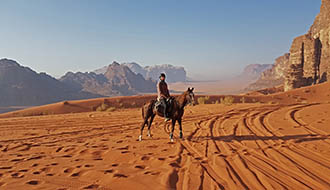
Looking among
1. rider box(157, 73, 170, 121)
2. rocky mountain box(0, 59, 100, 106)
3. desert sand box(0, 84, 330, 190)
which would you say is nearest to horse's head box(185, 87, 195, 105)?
rider box(157, 73, 170, 121)

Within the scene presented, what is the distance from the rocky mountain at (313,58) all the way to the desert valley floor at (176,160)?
4009cm

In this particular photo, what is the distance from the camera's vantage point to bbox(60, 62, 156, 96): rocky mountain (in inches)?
3241

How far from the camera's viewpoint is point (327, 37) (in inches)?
1575

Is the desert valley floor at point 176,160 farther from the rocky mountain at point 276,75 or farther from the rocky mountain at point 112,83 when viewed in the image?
the rocky mountain at point 276,75

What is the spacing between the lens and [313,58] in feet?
141

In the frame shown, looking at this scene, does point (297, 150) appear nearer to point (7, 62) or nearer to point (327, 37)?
point (327, 37)

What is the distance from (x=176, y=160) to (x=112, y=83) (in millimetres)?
87267

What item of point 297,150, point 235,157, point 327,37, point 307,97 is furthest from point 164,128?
point 327,37

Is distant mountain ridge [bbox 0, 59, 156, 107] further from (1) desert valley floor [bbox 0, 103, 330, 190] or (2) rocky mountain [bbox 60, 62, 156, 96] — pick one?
(1) desert valley floor [bbox 0, 103, 330, 190]

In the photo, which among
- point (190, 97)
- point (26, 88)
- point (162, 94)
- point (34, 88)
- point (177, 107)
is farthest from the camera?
point (34, 88)

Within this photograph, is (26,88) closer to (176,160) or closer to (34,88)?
(34,88)

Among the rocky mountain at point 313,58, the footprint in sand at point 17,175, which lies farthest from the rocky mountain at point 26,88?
the footprint in sand at point 17,175

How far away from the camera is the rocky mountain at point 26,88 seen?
2301 inches

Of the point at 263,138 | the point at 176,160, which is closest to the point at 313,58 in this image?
the point at 263,138
